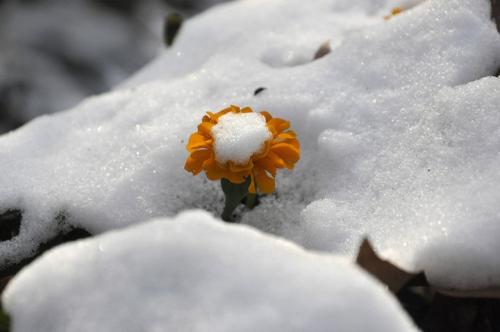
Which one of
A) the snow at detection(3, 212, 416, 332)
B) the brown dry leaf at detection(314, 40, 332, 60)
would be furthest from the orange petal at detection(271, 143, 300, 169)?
the brown dry leaf at detection(314, 40, 332, 60)

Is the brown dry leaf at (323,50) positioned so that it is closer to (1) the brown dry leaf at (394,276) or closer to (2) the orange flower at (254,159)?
(2) the orange flower at (254,159)

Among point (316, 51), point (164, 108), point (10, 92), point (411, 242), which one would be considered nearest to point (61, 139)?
point (164, 108)

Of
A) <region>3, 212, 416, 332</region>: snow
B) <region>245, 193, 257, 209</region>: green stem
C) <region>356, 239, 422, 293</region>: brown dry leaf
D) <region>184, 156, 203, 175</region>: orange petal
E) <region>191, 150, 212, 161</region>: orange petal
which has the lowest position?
<region>245, 193, 257, 209</region>: green stem

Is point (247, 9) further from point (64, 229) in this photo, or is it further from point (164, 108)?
point (64, 229)

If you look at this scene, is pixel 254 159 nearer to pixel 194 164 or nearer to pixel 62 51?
pixel 194 164

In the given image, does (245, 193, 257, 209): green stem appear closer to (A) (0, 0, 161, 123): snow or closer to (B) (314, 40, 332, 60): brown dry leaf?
(B) (314, 40, 332, 60): brown dry leaf

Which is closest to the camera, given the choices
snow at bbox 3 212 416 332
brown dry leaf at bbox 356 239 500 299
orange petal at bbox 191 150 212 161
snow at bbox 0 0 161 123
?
snow at bbox 3 212 416 332

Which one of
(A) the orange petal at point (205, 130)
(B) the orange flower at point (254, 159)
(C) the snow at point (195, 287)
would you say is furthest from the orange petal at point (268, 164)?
(C) the snow at point (195, 287)
